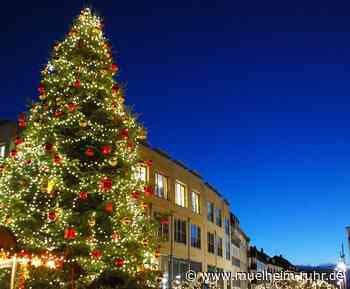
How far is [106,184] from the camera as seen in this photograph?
15.3 meters

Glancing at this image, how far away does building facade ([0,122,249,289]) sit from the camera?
102 feet

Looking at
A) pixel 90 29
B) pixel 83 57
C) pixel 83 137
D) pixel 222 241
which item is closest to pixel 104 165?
pixel 83 137

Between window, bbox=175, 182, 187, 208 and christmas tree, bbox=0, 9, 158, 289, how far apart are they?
17545mm

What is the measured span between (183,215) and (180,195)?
1.41m

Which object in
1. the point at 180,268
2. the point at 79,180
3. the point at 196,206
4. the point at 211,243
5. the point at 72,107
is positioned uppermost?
the point at 196,206

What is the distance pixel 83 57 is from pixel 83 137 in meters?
2.88

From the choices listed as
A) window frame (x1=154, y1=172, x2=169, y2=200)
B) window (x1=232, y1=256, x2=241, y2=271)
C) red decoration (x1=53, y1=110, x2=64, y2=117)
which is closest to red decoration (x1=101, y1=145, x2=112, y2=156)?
red decoration (x1=53, y1=110, x2=64, y2=117)

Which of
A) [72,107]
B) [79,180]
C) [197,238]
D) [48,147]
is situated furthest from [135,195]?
[197,238]

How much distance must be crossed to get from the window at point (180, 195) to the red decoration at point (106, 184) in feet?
63.2

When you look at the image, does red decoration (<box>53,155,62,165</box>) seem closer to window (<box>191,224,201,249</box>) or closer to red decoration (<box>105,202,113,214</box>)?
red decoration (<box>105,202,113,214</box>)

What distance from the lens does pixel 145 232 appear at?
1650cm

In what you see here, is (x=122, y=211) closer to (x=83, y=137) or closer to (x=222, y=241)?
(x=83, y=137)

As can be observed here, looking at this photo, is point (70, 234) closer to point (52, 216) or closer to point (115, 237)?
point (52, 216)

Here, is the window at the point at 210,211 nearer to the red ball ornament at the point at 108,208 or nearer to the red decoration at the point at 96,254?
the red ball ornament at the point at 108,208
